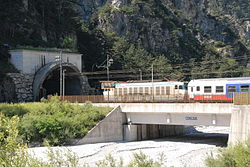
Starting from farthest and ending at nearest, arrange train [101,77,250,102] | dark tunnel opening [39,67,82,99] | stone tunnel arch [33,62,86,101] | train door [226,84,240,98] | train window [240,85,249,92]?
dark tunnel opening [39,67,82,99] → stone tunnel arch [33,62,86,101] → train [101,77,250,102] → train door [226,84,240,98] → train window [240,85,249,92]

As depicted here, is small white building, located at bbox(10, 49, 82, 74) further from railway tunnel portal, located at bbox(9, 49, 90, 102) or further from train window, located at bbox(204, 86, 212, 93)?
train window, located at bbox(204, 86, 212, 93)

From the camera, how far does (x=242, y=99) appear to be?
38.2 metres

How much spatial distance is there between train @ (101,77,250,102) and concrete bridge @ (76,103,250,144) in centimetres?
310

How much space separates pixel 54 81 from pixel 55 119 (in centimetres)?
3598

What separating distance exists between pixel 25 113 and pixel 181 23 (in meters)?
129

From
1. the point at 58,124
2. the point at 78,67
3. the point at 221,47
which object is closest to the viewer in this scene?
the point at 58,124

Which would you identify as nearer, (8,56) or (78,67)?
(8,56)

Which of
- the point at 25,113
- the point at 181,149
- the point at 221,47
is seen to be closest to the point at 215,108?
the point at 181,149

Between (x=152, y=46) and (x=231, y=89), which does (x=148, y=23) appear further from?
(x=231, y=89)

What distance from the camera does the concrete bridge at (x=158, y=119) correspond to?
37.8m

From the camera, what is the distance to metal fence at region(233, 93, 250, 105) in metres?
37.9

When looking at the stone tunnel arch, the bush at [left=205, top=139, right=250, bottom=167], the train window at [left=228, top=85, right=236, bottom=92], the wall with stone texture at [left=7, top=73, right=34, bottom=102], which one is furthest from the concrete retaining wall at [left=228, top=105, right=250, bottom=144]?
the wall with stone texture at [left=7, top=73, right=34, bottom=102]

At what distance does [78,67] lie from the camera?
256ft

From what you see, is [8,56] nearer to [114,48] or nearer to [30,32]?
[30,32]
